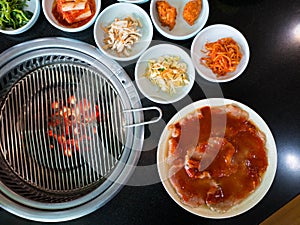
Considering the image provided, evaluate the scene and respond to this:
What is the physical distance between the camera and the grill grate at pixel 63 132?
2.28m

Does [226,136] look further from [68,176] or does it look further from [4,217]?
[4,217]

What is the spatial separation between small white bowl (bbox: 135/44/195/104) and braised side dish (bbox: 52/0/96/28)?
35 cm

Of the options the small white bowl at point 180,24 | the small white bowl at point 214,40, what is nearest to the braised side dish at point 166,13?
the small white bowl at point 180,24

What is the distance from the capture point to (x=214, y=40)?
232cm

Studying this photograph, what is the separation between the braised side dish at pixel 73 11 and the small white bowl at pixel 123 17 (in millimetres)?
67

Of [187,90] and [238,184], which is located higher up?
[187,90]

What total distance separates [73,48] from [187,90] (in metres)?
0.60

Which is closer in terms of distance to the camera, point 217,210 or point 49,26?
point 217,210

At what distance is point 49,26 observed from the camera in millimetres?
2336

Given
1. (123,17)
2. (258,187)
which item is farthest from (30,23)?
(258,187)

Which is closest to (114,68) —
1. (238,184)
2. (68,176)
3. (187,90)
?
(187,90)

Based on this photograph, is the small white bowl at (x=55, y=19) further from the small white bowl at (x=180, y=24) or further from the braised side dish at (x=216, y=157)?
the braised side dish at (x=216, y=157)

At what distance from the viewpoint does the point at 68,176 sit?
2.28 meters

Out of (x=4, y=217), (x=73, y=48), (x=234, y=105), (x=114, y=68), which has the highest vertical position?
(x=73, y=48)
